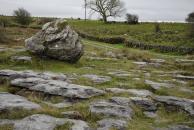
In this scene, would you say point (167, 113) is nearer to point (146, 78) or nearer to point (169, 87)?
point (169, 87)

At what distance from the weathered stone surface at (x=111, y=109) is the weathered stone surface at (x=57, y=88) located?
41.0 inches

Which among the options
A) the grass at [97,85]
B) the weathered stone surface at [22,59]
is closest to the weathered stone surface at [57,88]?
the grass at [97,85]

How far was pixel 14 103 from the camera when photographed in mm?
12180

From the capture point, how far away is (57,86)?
14508 mm

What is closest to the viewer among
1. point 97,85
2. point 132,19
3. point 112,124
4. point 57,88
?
point 112,124

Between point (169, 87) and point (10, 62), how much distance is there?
8.52 metres

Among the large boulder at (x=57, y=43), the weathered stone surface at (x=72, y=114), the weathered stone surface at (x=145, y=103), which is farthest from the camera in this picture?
the large boulder at (x=57, y=43)

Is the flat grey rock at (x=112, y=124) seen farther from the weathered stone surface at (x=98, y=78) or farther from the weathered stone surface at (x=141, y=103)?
the weathered stone surface at (x=98, y=78)

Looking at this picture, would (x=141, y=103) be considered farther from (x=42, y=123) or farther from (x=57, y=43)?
(x=57, y=43)

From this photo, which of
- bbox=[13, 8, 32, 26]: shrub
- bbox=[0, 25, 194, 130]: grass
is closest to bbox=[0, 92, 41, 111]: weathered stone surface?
bbox=[0, 25, 194, 130]: grass

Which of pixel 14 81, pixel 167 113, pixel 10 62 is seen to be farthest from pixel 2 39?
pixel 167 113

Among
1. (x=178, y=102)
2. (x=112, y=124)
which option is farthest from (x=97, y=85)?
(x=112, y=124)

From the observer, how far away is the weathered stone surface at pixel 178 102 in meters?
13.4

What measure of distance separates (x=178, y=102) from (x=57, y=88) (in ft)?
15.3
